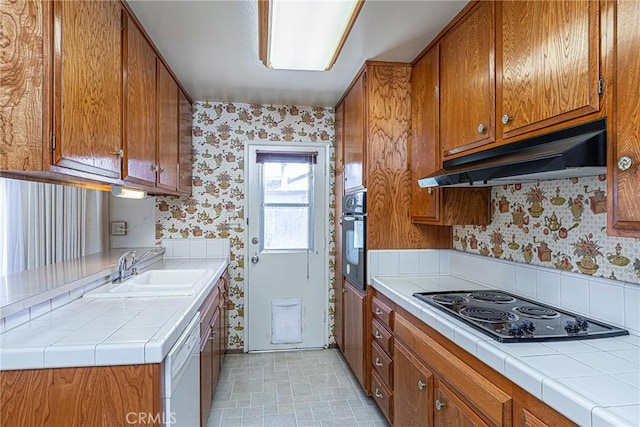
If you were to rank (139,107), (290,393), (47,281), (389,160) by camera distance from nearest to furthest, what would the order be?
1. (47,281)
2. (139,107)
3. (389,160)
4. (290,393)

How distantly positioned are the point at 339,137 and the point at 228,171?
108cm

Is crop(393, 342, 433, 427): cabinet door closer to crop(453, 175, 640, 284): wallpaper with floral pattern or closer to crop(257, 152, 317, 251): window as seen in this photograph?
crop(453, 175, 640, 284): wallpaper with floral pattern

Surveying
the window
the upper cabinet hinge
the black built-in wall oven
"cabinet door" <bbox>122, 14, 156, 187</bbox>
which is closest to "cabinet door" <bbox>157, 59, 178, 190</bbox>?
"cabinet door" <bbox>122, 14, 156, 187</bbox>

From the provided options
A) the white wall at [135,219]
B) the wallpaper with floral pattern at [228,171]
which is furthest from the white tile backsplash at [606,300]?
the white wall at [135,219]

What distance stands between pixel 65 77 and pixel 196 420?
158cm

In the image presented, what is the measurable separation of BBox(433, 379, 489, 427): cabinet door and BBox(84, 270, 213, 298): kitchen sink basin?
4.04 feet

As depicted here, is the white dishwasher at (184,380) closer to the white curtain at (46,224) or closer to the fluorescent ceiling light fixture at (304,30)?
the white curtain at (46,224)

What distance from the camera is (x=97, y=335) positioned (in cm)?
125

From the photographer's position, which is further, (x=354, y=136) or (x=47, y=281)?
(x=354, y=136)

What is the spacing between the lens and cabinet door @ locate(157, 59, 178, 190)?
2.39 m

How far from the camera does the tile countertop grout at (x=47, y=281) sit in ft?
4.43

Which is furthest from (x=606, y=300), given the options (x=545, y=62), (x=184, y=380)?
(x=184, y=380)

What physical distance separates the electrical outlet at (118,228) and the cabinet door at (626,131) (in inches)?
129

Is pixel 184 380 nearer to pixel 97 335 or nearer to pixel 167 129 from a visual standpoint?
pixel 97 335
